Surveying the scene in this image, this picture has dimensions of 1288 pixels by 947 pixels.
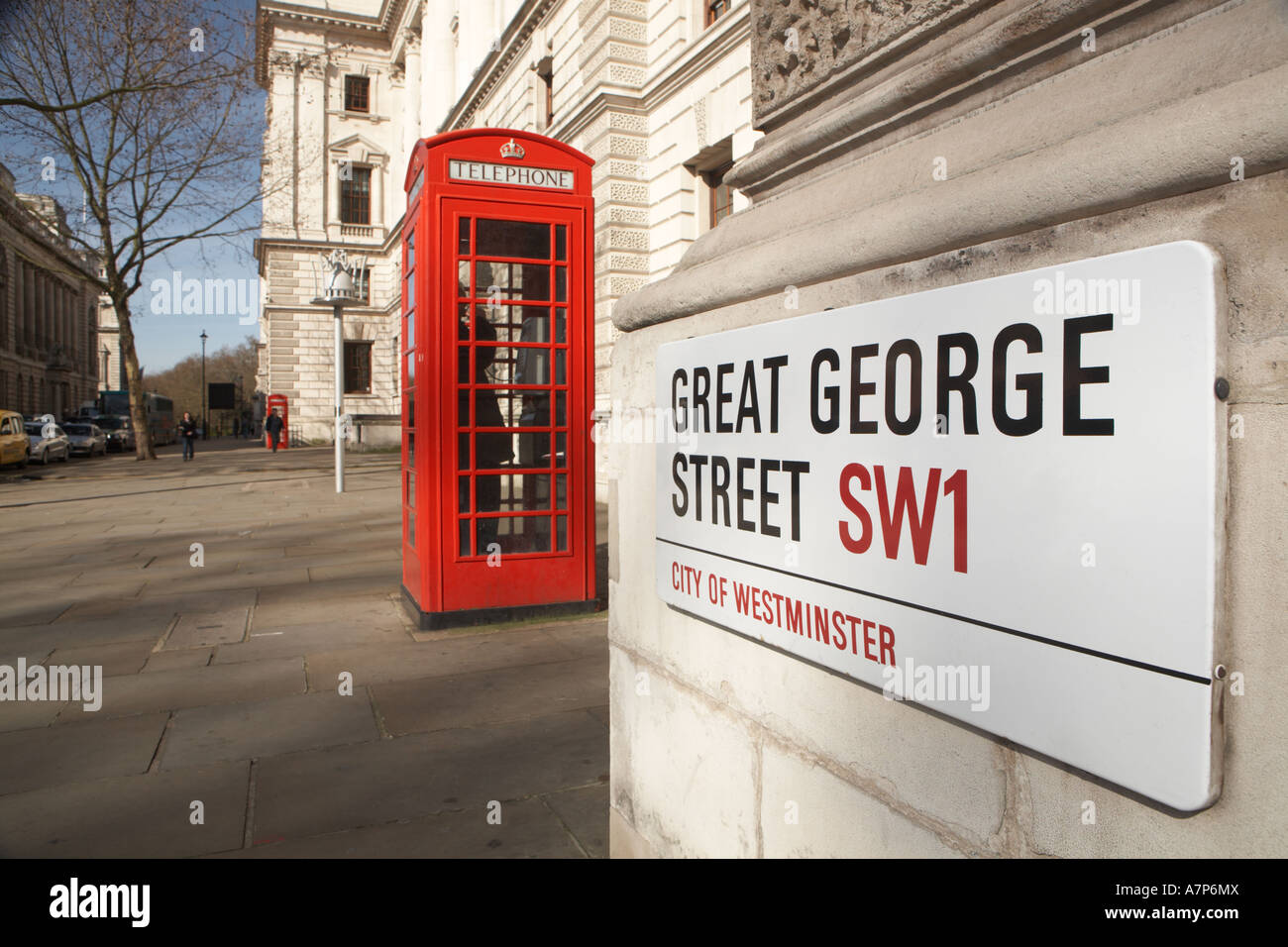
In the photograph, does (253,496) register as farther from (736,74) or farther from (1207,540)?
(1207,540)

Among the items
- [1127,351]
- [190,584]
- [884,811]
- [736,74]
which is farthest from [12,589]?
[736,74]

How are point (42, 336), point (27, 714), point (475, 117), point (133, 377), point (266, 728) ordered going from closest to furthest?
point (266, 728), point (27, 714), point (475, 117), point (133, 377), point (42, 336)

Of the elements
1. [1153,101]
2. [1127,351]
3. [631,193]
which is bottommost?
[1127,351]

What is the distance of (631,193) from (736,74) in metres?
3.29

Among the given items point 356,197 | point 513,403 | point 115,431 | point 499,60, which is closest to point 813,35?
point 513,403

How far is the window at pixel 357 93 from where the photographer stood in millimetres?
39250

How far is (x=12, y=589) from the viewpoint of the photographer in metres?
7.42

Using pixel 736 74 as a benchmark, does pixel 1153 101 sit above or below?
below

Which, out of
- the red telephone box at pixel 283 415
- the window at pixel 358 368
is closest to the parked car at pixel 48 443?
the red telephone box at pixel 283 415

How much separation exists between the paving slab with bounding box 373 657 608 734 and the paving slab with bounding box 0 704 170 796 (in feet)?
3.30

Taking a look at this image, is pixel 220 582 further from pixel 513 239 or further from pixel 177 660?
pixel 513 239

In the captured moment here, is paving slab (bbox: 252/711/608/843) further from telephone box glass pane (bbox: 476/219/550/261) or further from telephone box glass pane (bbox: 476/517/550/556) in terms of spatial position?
telephone box glass pane (bbox: 476/219/550/261)

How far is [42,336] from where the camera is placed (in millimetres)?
69375

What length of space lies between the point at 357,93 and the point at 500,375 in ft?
128
